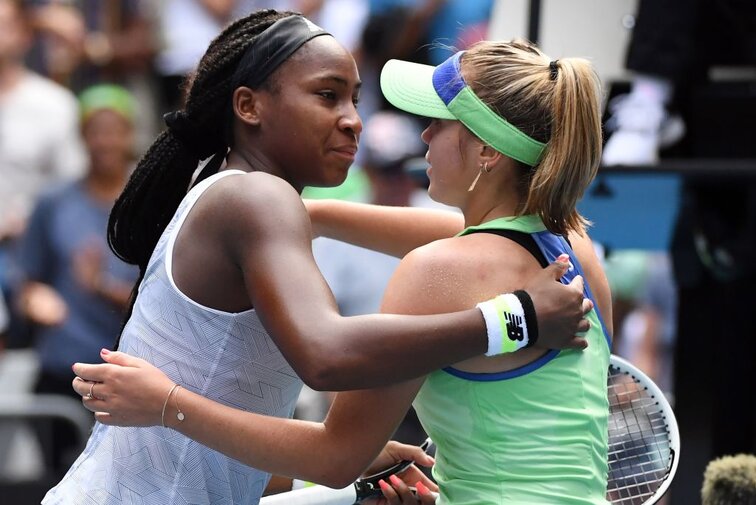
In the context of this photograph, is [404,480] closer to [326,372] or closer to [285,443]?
[285,443]

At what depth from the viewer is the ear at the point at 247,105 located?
2494 mm

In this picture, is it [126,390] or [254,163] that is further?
[254,163]

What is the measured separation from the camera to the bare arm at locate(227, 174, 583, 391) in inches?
87.0

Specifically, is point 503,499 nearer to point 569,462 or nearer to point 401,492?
point 569,462

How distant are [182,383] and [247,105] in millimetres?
528

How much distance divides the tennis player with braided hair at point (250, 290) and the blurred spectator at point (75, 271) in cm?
297

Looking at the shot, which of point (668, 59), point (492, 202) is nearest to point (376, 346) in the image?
point (492, 202)

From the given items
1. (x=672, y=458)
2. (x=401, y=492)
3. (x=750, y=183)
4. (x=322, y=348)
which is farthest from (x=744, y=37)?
(x=322, y=348)

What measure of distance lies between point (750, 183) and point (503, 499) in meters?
2.30

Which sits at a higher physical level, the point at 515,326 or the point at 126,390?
the point at 515,326

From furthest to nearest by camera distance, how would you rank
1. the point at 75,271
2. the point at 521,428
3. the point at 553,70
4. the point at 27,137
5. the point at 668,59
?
the point at 27,137, the point at 75,271, the point at 668,59, the point at 553,70, the point at 521,428

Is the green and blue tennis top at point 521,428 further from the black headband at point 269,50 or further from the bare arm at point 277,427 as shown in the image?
the black headband at point 269,50

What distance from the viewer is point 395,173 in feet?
19.4

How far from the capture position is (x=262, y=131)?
2.50 meters
